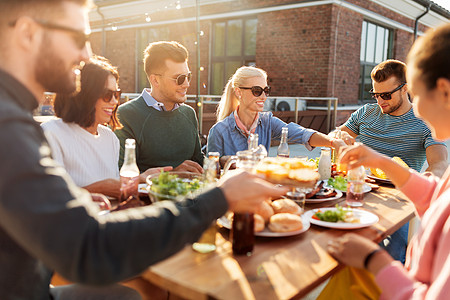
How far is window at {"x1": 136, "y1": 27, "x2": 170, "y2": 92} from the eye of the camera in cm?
1500

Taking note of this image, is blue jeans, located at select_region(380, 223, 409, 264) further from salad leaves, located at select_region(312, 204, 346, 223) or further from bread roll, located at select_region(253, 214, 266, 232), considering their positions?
bread roll, located at select_region(253, 214, 266, 232)

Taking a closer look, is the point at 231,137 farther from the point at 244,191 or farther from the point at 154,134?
the point at 244,191

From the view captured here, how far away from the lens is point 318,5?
11.1 metres

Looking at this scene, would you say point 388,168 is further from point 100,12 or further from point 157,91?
point 100,12

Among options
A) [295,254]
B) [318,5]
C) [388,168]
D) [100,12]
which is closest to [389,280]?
[295,254]

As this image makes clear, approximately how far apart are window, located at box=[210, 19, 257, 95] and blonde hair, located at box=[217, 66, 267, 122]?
→ 940 cm

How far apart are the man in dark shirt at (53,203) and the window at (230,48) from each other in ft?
39.6

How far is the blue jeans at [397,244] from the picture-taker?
273 centimetres

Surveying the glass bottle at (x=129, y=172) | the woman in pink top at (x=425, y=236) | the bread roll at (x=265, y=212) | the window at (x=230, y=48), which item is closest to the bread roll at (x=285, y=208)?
the bread roll at (x=265, y=212)

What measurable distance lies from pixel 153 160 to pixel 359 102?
11511 millimetres

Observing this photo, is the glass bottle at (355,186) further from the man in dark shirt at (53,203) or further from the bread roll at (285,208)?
the man in dark shirt at (53,203)

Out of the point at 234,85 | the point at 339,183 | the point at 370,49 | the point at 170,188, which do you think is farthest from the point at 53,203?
the point at 370,49

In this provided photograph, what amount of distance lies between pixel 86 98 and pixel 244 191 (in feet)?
5.50

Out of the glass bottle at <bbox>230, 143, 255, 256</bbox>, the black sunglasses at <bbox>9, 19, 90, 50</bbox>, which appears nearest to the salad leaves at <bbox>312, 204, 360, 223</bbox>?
the glass bottle at <bbox>230, 143, 255, 256</bbox>
